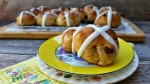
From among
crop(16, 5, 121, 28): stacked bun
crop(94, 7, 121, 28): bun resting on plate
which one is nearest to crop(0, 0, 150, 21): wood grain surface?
crop(16, 5, 121, 28): stacked bun

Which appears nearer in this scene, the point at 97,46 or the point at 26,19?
the point at 97,46

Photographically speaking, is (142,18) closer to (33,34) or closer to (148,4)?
(148,4)

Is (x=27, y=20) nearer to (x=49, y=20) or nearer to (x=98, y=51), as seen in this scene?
(x=49, y=20)

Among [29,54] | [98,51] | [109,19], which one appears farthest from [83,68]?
[109,19]

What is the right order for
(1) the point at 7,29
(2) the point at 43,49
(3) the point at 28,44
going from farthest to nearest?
1. (1) the point at 7,29
2. (3) the point at 28,44
3. (2) the point at 43,49

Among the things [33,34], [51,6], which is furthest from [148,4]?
[33,34]

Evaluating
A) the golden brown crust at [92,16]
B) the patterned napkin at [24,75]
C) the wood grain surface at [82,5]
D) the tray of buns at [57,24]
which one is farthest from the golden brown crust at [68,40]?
the wood grain surface at [82,5]
